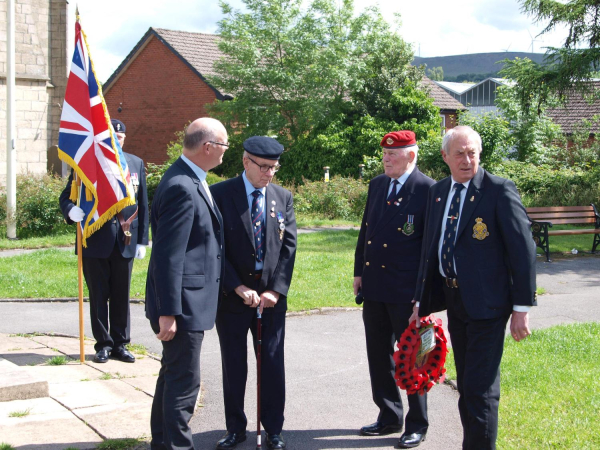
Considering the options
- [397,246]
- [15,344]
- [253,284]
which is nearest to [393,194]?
[397,246]

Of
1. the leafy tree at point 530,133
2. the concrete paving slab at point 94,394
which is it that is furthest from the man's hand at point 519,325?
the leafy tree at point 530,133

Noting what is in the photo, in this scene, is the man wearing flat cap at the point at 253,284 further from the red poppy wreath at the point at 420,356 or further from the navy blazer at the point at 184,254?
the red poppy wreath at the point at 420,356

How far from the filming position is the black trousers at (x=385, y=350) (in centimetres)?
490

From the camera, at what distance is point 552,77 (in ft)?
66.7

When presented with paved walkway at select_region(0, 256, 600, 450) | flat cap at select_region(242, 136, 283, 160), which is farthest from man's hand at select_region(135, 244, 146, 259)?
flat cap at select_region(242, 136, 283, 160)

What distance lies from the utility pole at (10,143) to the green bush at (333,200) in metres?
7.95

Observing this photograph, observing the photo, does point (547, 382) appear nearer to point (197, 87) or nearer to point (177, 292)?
point (177, 292)

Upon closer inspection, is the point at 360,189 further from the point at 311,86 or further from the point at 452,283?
the point at 452,283

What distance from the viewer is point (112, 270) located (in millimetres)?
6770

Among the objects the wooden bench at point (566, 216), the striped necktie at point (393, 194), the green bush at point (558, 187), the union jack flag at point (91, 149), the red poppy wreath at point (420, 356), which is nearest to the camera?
the red poppy wreath at point (420, 356)

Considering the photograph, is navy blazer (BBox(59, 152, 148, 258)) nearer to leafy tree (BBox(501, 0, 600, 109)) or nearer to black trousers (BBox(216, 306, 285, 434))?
black trousers (BBox(216, 306, 285, 434))

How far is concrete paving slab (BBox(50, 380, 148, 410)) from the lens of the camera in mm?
5410

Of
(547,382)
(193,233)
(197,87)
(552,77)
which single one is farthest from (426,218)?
(197,87)

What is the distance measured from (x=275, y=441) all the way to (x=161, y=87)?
32.9 metres
